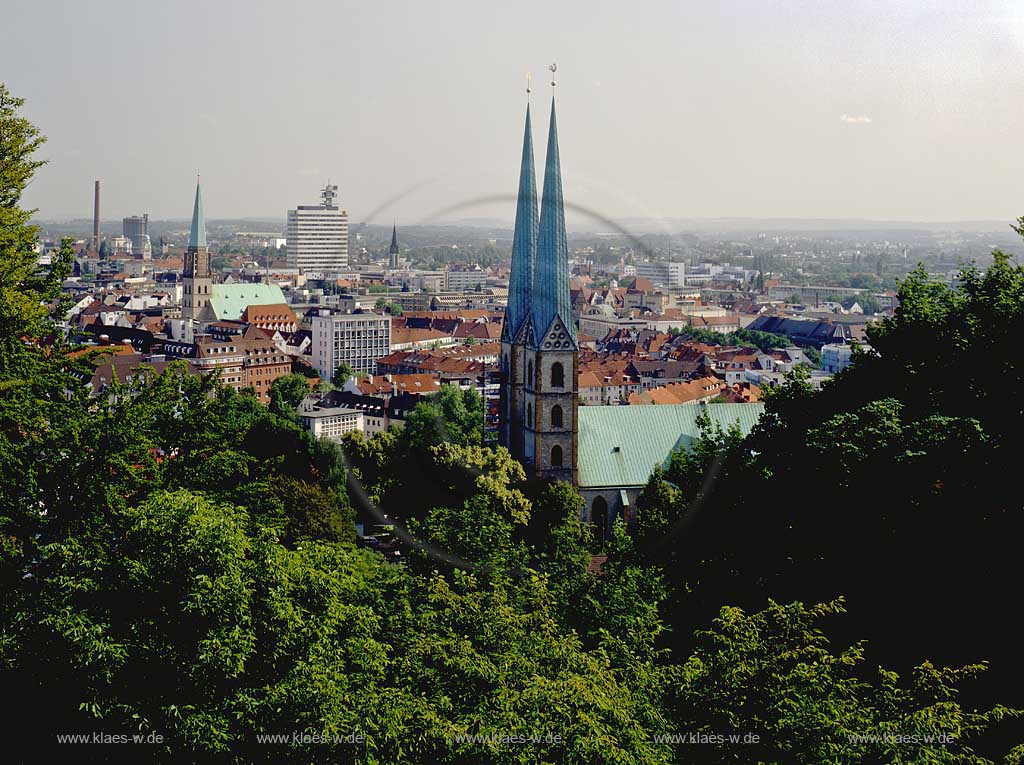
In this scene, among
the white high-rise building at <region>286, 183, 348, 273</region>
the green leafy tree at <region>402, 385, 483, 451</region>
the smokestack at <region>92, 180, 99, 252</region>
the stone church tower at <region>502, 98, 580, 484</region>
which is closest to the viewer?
the stone church tower at <region>502, 98, 580, 484</region>

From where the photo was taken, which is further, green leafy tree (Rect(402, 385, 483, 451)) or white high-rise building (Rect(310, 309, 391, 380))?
white high-rise building (Rect(310, 309, 391, 380))

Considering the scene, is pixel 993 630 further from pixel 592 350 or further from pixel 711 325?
pixel 711 325

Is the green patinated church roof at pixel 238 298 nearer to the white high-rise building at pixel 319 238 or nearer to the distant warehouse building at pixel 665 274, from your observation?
the white high-rise building at pixel 319 238

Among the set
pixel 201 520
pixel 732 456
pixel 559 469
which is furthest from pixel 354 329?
pixel 201 520

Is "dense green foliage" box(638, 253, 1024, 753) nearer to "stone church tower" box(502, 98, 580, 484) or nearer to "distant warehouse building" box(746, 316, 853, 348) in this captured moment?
"stone church tower" box(502, 98, 580, 484)

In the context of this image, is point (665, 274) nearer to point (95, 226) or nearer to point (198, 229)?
point (198, 229)

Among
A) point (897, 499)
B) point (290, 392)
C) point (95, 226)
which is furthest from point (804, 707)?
point (95, 226)

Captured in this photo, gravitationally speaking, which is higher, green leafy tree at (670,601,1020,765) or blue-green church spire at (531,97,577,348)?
blue-green church spire at (531,97,577,348)

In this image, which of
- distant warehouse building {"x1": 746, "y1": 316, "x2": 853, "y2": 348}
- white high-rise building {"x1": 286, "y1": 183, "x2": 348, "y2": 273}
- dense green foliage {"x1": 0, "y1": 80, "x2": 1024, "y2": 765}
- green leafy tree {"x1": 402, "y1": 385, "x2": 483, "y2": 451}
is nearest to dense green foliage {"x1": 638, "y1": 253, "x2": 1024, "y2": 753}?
dense green foliage {"x1": 0, "y1": 80, "x2": 1024, "y2": 765}
